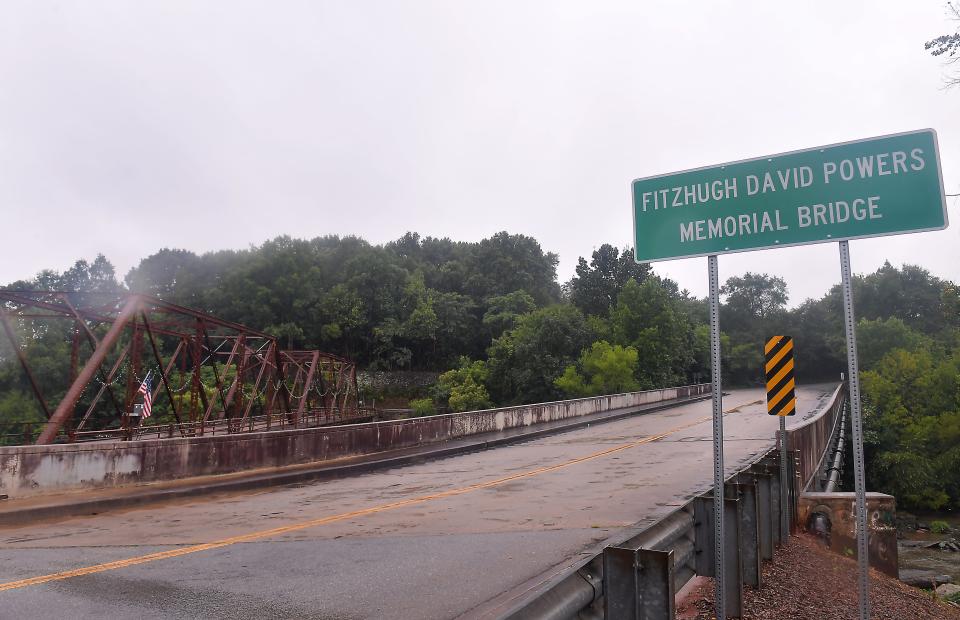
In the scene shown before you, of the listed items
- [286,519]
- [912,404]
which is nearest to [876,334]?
[912,404]

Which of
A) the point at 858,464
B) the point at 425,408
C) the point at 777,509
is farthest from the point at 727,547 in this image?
the point at 425,408

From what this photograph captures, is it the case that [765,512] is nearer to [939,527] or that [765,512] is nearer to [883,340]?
[939,527]

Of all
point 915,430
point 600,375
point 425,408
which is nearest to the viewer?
point 915,430

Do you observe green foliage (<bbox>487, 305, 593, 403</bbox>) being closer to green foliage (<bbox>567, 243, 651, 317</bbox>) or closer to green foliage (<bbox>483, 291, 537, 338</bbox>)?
green foliage (<bbox>483, 291, 537, 338</bbox>)

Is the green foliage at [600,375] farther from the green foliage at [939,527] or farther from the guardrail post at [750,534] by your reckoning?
the guardrail post at [750,534]

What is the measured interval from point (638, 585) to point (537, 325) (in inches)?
2113

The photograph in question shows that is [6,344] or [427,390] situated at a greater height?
[6,344]

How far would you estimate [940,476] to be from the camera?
3803 centimetres

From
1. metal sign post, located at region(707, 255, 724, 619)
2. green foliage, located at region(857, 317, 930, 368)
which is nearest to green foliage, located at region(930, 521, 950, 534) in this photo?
metal sign post, located at region(707, 255, 724, 619)

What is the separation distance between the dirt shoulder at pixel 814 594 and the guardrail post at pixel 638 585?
92.3 inches

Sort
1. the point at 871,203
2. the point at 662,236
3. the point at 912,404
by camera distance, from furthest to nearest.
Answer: the point at 912,404 < the point at 662,236 < the point at 871,203

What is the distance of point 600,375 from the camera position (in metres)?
50.6

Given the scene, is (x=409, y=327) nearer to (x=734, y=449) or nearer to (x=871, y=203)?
(x=734, y=449)

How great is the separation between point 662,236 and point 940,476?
150 feet
